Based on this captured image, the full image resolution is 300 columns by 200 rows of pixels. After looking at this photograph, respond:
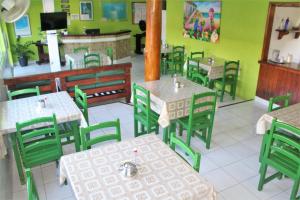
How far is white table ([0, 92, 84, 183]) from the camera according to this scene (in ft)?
10.9

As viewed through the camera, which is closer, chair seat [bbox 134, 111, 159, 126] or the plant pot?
chair seat [bbox 134, 111, 159, 126]

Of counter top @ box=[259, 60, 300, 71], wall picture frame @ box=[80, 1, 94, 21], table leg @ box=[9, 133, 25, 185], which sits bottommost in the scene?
table leg @ box=[9, 133, 25, 185]

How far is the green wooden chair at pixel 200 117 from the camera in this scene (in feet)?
12.6

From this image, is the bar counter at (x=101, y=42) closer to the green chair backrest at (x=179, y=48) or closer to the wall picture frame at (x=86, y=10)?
the wall picture frame at (x=86, y=10)

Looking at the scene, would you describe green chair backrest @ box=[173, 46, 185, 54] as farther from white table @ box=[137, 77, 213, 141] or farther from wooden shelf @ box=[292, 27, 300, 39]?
white table @ box=[137, 77, 213, 141]

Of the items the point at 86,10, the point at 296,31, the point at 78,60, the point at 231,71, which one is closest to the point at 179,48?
the point at 231,71

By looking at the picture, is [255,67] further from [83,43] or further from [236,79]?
[83,43]

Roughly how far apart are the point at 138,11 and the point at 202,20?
4761mm

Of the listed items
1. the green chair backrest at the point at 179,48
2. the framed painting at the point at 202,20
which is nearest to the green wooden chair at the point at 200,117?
the framed painting at the point at 202,20

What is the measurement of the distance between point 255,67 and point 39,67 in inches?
285

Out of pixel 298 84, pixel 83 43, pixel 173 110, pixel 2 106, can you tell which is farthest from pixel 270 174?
pixel 83 43

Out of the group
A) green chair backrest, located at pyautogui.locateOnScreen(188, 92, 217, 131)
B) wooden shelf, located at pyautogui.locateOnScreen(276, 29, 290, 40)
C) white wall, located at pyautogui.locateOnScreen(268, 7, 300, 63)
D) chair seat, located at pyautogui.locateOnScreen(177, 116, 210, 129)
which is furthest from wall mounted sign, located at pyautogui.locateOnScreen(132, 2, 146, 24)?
chair seat, located at pyautogui.locateOnScreen(177, 116, 210, 129)

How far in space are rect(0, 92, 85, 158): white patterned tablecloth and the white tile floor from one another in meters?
0.80

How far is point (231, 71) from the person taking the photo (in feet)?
21.5
